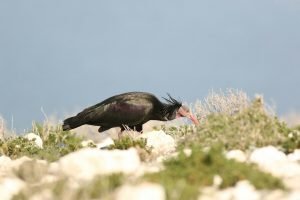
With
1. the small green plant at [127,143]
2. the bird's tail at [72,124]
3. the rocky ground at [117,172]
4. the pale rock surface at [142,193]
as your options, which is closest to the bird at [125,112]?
the bird's tail at [72,124]

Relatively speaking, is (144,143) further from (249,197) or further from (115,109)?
(249,197)

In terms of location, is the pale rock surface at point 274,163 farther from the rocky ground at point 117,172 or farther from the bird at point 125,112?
the bird at point 125,112

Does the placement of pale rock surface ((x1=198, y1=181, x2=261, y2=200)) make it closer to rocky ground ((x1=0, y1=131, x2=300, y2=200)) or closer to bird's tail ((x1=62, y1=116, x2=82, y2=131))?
rocky ground ((x1=0, y1=131, x2=300, y2=200))

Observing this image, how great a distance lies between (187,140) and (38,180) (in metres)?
2.55

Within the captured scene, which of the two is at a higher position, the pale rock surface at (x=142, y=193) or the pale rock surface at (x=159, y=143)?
the pale rock surface at (x=159, y=143)

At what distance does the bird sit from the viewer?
14.8 metres

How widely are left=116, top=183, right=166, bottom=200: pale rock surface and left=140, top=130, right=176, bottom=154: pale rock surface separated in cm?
533

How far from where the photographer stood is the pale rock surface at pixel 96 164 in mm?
6768

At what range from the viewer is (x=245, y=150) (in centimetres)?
905

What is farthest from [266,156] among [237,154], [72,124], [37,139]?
[72,124]

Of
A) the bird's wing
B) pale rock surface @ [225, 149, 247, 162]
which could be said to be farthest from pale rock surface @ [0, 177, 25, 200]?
the bird's wing

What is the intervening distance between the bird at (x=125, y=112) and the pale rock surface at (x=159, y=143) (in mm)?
2100

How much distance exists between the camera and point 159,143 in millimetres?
12008

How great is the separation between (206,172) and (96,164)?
3.43 ft
